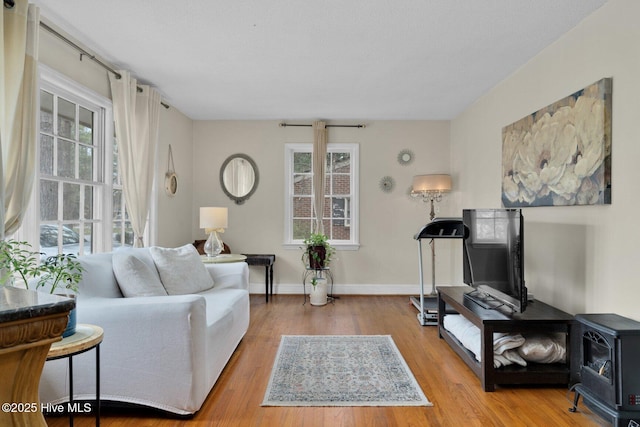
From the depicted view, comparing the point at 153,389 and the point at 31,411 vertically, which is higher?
the point at 31,411

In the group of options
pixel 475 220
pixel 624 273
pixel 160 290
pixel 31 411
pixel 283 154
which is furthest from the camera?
pixel 283 154

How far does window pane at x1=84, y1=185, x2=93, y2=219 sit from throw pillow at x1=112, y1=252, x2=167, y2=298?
2.96ft

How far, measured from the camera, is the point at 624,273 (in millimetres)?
2361

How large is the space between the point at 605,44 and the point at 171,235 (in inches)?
183

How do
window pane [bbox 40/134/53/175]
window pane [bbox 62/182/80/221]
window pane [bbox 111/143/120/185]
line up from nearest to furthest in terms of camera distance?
window pane [bbox 40/134/53/175], window pane [bbox 62/182/80/221], window pane [bbox 111/143/120/185]

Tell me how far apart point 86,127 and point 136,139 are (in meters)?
0.49

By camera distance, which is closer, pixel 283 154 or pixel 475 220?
pixel 475 220

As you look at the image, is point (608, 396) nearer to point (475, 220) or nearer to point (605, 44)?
point (475, 220)

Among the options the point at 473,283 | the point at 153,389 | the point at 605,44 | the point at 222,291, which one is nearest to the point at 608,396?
the point at 473,283

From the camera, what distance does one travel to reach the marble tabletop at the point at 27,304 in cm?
87

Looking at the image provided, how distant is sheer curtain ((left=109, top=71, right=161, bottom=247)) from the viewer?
3574 mm

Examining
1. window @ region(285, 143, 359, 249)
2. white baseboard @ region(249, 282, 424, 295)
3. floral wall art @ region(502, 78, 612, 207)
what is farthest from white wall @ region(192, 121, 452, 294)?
floral wall art @ region(502, 78, 612, 207)

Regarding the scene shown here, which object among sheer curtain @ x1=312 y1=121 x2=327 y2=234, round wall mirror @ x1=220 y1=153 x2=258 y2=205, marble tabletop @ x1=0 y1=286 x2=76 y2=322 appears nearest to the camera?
marble tabletop @ x1=0 y1=286 x2=76 y2=322

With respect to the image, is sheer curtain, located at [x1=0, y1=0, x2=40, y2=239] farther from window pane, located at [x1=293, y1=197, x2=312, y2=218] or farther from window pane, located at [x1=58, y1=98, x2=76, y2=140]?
window pane, located at [x1=293, y1=197, x2=312, y2=218]
